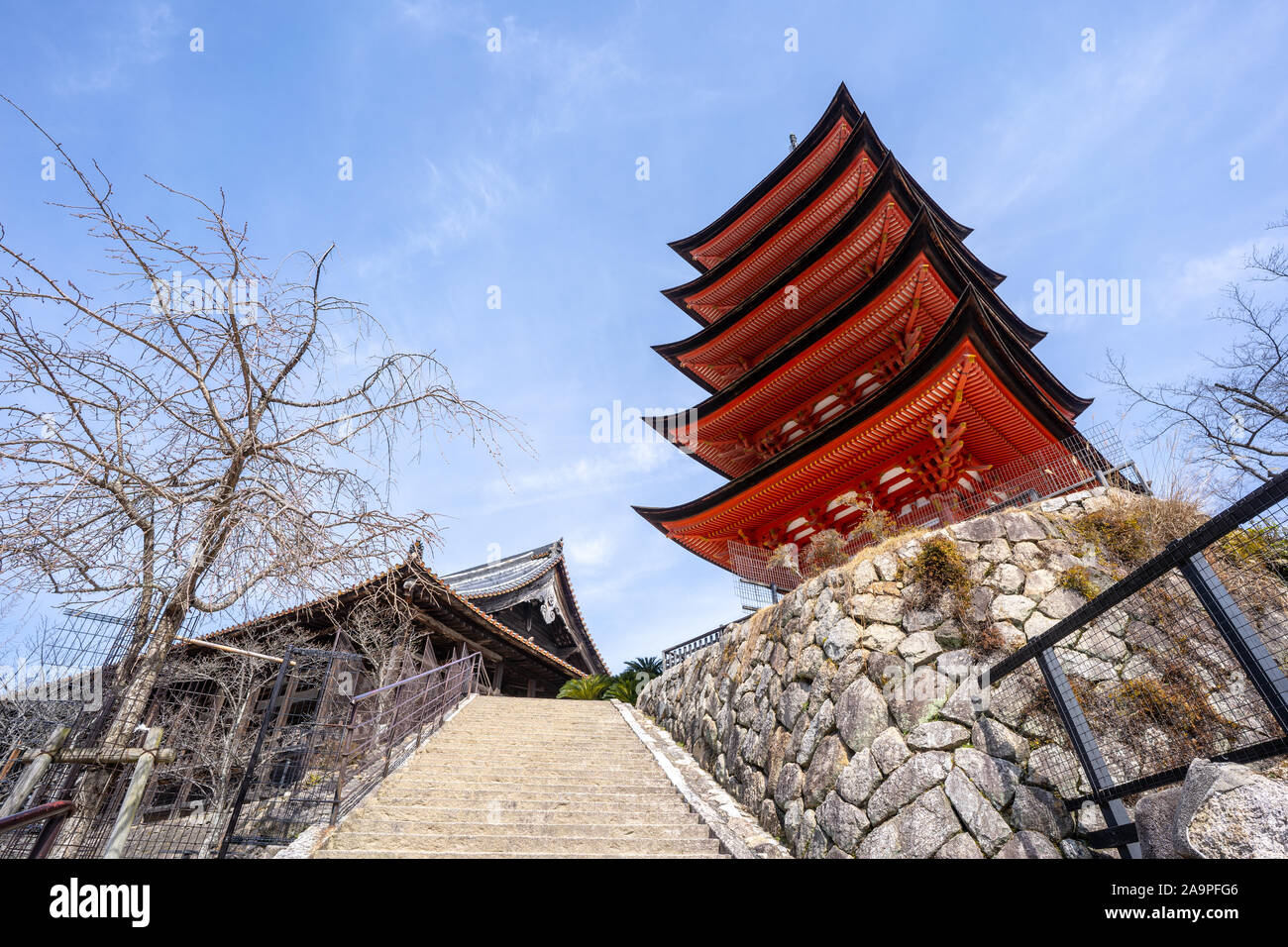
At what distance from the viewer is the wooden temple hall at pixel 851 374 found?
9.52 m

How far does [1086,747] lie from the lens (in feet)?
14.1

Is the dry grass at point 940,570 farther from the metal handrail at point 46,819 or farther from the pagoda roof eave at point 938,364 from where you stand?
the metal handrail at point 46,819

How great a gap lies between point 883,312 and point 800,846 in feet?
30.6

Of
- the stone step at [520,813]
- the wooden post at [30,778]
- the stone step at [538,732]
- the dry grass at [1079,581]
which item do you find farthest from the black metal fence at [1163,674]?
the stone step at [538,732]

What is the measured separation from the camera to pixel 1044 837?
182 inches

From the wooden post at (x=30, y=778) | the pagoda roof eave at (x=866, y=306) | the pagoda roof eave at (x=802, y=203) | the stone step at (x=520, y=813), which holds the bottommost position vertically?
the stone step at (x=520, y=813)

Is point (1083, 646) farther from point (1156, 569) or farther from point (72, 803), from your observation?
point (72, 803)

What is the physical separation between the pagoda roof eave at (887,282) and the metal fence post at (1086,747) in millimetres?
6868

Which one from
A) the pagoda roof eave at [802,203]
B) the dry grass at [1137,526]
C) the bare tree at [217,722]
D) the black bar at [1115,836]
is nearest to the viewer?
the black bar at [1115,836]

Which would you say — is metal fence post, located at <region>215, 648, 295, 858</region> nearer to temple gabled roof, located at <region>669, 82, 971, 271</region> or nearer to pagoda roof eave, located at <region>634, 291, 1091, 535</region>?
pagoda roof eave, located at <region>634, 291, 1091, 535</region>

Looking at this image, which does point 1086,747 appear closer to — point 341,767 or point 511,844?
point 511,844

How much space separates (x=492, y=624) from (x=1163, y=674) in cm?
1176

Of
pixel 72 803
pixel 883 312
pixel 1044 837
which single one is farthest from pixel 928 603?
pixel 72 803

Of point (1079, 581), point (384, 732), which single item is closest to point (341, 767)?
point (384, 732)
